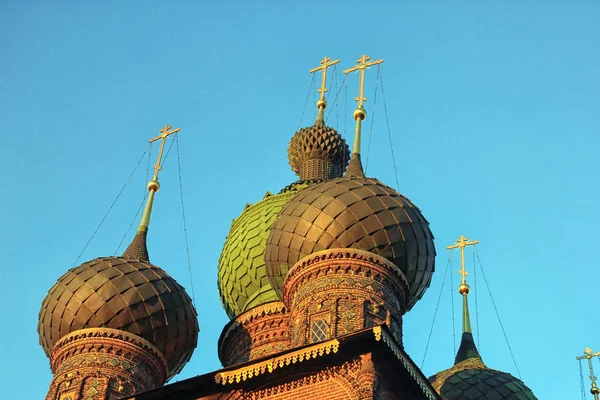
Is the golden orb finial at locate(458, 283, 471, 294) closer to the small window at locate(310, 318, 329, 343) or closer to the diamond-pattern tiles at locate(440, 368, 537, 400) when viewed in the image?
the diamond-pattern tiles at locate(440, 368, 537, 400)

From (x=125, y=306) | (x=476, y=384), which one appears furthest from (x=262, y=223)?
(x=476, y=384)

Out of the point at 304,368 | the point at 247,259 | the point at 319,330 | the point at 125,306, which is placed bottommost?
the point at 304,368

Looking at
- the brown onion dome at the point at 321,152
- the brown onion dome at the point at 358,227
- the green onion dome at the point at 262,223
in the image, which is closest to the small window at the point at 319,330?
the brown onion dome at the point at 358,227

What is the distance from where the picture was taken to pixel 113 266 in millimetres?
19297

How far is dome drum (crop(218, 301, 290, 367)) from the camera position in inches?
794

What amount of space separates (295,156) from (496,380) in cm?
592

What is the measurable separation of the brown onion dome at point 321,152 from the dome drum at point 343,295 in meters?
5.30

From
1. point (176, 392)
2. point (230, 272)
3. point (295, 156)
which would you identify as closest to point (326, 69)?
point (295, 156)

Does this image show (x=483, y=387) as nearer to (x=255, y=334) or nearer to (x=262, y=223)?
(x=255, y=334)

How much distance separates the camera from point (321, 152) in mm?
22766

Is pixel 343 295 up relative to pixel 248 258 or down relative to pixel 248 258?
down

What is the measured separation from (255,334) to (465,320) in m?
4.60

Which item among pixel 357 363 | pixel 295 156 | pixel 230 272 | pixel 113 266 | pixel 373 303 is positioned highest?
pixel 295 156

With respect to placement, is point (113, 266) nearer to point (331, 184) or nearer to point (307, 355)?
point (331, 184)
